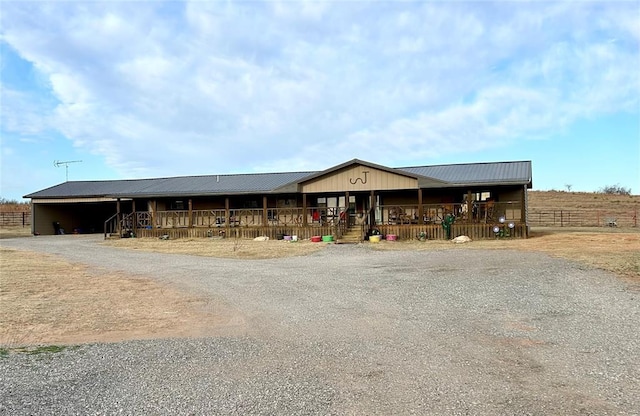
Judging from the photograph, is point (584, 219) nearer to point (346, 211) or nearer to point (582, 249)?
point (346, 211)

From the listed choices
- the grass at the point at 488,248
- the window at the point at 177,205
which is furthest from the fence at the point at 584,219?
the window at the point at 177,205

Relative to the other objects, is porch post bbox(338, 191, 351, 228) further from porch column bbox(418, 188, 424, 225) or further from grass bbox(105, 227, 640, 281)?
porch column bbox(418, 188, 424, 225)

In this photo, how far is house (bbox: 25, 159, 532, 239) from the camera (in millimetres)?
24500

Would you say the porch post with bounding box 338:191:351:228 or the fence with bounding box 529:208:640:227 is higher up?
the porch post with bounding box 338:191:351:228

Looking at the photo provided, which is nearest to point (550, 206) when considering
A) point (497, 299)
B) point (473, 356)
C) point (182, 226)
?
point (182, 226)

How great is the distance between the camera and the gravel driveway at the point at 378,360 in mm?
4402

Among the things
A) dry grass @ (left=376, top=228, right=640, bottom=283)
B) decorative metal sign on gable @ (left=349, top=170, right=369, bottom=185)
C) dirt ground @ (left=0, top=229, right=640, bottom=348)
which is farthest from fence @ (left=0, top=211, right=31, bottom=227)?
dry grass @ (left=376, top=228, right=640, bottom=283)

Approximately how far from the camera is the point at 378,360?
5680mm

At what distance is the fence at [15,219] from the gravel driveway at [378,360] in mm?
40679

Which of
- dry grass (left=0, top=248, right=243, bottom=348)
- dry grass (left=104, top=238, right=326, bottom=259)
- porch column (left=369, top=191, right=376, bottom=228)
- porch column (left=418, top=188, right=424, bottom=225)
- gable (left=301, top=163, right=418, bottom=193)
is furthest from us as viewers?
porch column (left=369, top=191, right=376, bottom=228)

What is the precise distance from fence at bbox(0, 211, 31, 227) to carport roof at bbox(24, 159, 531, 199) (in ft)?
25.1

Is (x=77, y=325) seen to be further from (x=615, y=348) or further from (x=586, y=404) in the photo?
(x=615, y=348)

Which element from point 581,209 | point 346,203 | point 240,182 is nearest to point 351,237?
point 346,203

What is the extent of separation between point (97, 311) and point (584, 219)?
4567 centimetres
